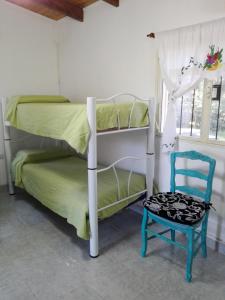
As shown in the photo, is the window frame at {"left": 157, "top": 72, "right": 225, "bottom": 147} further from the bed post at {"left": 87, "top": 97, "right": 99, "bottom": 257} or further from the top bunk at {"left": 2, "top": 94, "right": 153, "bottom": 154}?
the bed post at {"left": 87, "top": 97, "right": 99, "bottom": 257}

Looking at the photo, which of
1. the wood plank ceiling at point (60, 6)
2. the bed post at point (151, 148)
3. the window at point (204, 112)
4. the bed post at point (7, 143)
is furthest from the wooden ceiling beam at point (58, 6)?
the window at point (204, 112)

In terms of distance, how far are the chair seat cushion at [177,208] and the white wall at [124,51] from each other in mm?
377

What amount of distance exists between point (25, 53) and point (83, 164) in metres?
1.89

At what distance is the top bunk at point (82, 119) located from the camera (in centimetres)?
184

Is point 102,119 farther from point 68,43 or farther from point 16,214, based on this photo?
point 68,43

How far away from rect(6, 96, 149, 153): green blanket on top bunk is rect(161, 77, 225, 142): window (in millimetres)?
373

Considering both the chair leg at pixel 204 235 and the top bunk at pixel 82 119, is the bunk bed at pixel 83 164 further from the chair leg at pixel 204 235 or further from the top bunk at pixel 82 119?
the chair leg at pixel 204 235

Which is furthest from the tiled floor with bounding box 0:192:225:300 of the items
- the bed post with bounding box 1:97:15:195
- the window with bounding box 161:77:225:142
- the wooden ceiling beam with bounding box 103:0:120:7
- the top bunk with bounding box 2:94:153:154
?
the wooden ceiling beam with bounding box 103:0:120:7

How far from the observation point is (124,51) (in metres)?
2.77

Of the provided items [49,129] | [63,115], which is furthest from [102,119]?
[49,129]

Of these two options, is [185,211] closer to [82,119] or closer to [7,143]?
[82,119]

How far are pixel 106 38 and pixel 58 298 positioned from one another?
9.08ft

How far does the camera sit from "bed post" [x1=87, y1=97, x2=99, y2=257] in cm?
181

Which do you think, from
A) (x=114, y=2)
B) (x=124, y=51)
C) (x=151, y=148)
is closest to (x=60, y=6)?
(x=114, y=2)
